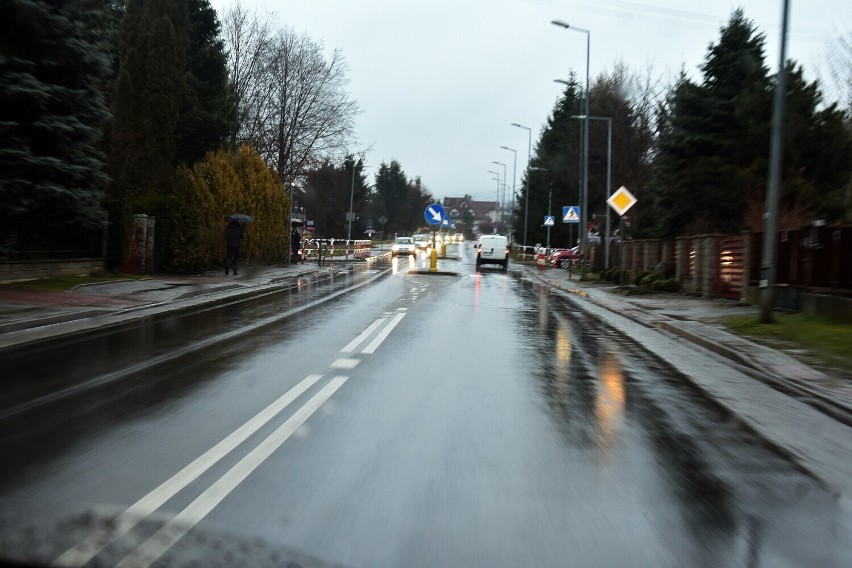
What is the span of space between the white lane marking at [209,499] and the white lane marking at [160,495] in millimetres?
163

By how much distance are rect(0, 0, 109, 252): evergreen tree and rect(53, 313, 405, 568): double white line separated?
41.3 feet

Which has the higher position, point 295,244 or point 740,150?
point 740,150

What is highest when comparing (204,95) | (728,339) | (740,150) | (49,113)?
(204,95)

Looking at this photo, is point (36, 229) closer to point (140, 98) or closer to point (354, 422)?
point (140, 98)

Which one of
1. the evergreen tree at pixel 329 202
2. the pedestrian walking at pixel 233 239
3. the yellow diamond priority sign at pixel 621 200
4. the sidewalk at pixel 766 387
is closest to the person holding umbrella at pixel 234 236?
the pedestrian walking at pixel 233 239

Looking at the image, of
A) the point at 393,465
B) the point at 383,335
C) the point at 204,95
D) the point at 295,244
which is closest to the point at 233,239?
the point at 204,95

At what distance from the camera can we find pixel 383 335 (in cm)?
1256

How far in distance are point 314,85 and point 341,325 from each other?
34300mm

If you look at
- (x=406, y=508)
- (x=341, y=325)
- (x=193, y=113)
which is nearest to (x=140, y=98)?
(x=193, y=113)

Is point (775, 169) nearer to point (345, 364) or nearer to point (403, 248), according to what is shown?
point (345, 364)

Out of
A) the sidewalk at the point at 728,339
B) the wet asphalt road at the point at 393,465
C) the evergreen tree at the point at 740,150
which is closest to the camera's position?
the wet asphalt road at the point at 393,465

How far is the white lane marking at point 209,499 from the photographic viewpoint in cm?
361

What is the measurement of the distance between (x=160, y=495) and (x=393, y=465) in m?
1.50

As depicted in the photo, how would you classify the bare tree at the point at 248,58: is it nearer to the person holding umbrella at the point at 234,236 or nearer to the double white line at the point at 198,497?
the person holding umbrella at the point at 234,236
